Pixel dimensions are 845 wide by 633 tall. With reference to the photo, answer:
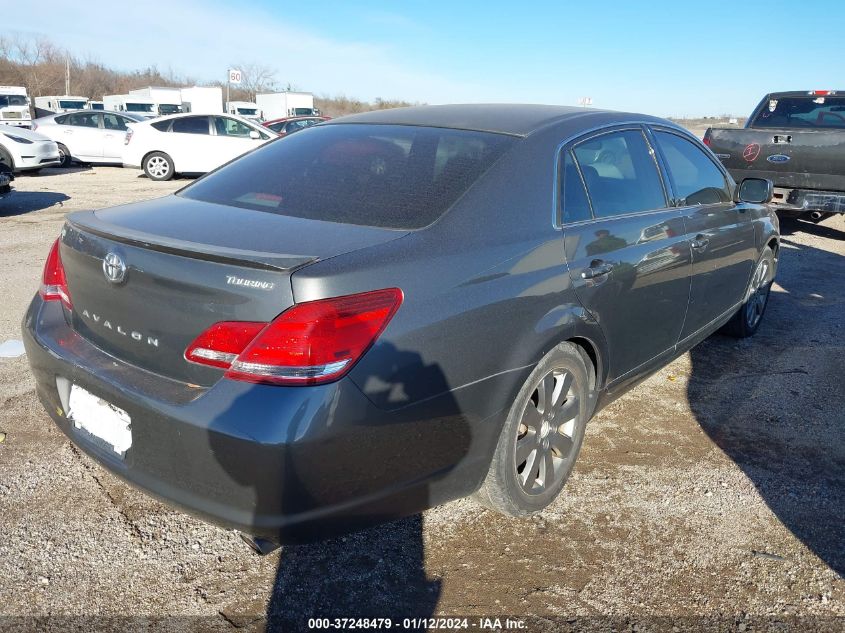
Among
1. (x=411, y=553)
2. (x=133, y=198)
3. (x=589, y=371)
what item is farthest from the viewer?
(x=133, y=198)

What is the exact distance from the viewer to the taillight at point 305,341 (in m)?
1.90

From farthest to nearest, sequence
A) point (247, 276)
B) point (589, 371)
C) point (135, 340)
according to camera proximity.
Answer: point (589, 371)
point (135, 340)
point (247, 276)

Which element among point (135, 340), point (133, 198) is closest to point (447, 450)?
point (135, 340)

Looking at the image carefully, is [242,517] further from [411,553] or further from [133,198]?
[133,198]

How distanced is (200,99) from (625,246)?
1461 inches

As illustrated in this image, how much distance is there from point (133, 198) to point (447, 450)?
11.5 meters

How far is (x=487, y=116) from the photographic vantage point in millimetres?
3119

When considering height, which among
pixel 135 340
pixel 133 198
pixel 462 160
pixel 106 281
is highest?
pixel 462 160

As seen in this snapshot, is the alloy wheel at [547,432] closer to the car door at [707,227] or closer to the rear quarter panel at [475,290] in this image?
the rear quarter panel at [475,290]

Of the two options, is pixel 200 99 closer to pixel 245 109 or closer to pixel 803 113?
pixel 245 109

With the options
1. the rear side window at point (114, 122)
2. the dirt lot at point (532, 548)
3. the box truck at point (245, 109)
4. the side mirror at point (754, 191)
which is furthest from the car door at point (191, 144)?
the box truck at point (245, 109)

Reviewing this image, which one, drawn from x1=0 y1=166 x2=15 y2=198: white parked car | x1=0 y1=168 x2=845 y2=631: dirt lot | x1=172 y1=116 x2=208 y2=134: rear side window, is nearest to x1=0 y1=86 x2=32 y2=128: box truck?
x1=172 y1=116 x2=208 y2=134: rear side window

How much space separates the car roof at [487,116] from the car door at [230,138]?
42.3 ft

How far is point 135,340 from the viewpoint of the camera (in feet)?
7.27
